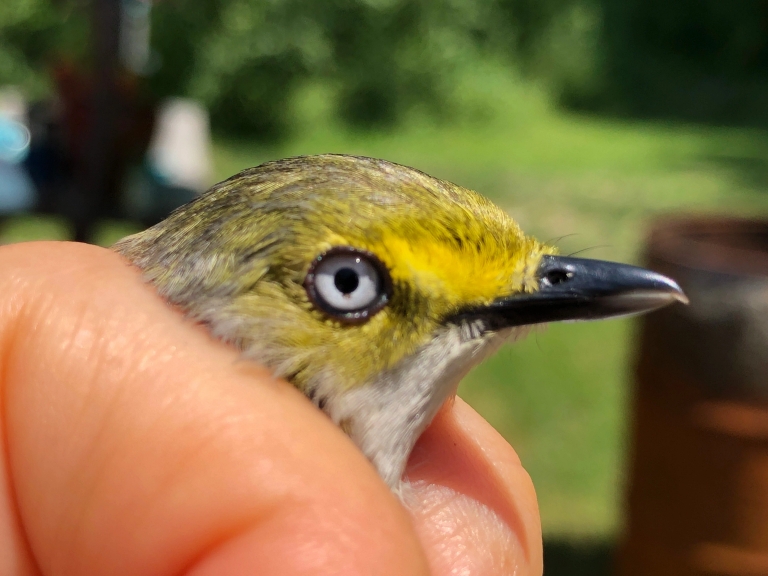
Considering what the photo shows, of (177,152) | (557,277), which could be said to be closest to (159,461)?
(557,277)

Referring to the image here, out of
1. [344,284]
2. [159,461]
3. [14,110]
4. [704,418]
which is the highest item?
[344,284]

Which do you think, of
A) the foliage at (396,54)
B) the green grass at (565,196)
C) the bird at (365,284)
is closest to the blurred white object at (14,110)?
the green grass at (565,196)

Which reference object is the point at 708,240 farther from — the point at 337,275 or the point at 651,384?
the point at 337,275

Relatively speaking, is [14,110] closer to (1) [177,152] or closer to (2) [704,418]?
(1) [177,152]

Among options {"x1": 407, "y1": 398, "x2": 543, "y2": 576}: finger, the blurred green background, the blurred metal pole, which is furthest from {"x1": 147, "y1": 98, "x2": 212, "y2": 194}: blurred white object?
{"x1": 407, "y1": 398, "x2": 543, "y2": 576}: finger

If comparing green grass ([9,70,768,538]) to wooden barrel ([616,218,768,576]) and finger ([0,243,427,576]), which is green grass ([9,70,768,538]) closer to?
wooden barrel ([616,218,768,576])

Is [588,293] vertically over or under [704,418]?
over
